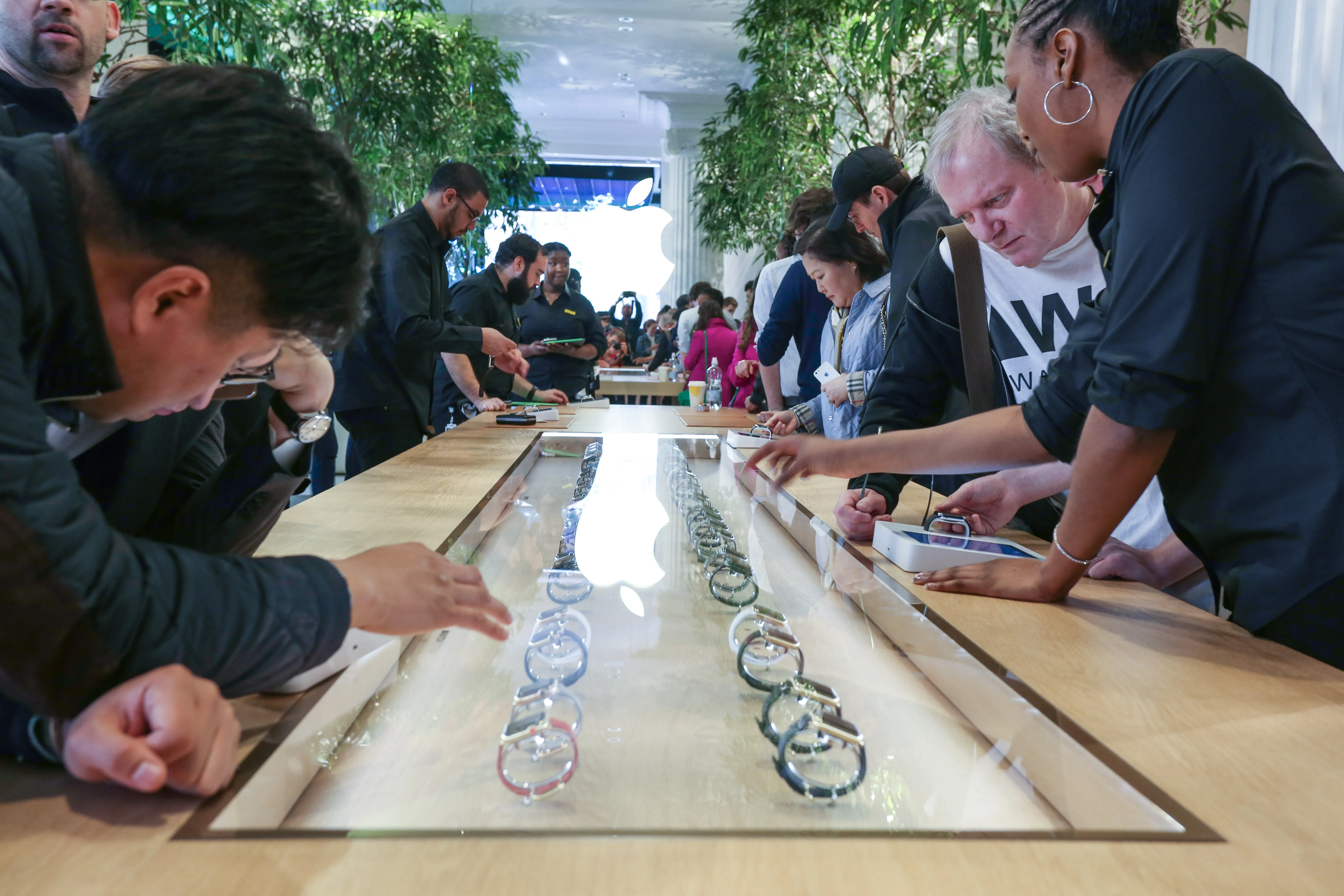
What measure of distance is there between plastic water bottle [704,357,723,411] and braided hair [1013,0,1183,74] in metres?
3.26

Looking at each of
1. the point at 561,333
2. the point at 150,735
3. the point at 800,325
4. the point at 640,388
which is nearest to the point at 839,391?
the point at 800,325

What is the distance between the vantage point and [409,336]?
3271 millimetres

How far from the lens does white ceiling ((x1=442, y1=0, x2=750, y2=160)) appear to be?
31.9ft

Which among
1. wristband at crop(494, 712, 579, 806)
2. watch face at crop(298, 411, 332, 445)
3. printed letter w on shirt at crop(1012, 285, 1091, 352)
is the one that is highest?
printed letter w on shirt at crop(1012, 285, 1091, 352)

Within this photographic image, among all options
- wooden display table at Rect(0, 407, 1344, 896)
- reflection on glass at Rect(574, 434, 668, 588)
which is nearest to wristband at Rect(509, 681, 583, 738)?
wooden display table at Rect(0, 407, 1344, 896)

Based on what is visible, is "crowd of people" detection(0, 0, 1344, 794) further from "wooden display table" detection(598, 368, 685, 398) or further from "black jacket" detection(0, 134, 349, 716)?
"wooden display table" detection(598, 368, 685, 398)

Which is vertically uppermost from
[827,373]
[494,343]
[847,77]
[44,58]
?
[847,77]

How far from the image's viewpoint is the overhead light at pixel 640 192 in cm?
1739

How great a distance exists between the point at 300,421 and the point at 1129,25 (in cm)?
112

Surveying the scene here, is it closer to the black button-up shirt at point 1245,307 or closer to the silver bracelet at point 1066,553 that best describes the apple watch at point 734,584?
the silver bracelet at point 1066,553

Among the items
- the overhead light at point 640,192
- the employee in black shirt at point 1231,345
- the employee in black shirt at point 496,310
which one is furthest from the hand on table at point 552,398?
the overhead light at point 640,192

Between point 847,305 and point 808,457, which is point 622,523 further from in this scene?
point 847,305

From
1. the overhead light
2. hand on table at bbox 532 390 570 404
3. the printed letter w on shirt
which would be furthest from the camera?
the overhead light

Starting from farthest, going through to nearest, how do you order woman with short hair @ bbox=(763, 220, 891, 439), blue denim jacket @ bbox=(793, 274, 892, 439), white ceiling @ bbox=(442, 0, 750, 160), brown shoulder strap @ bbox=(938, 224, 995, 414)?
1. white ceiling @ bbox=(442, 0, 750, 160)
2. woman with short hair @ bbox=(763, 220, 891, 439)
3. blue denim jacket @ bbox=(793, 274, 892, 439)
4. brown shoulder strap @ bbox=(938, 224, 995, 414)
